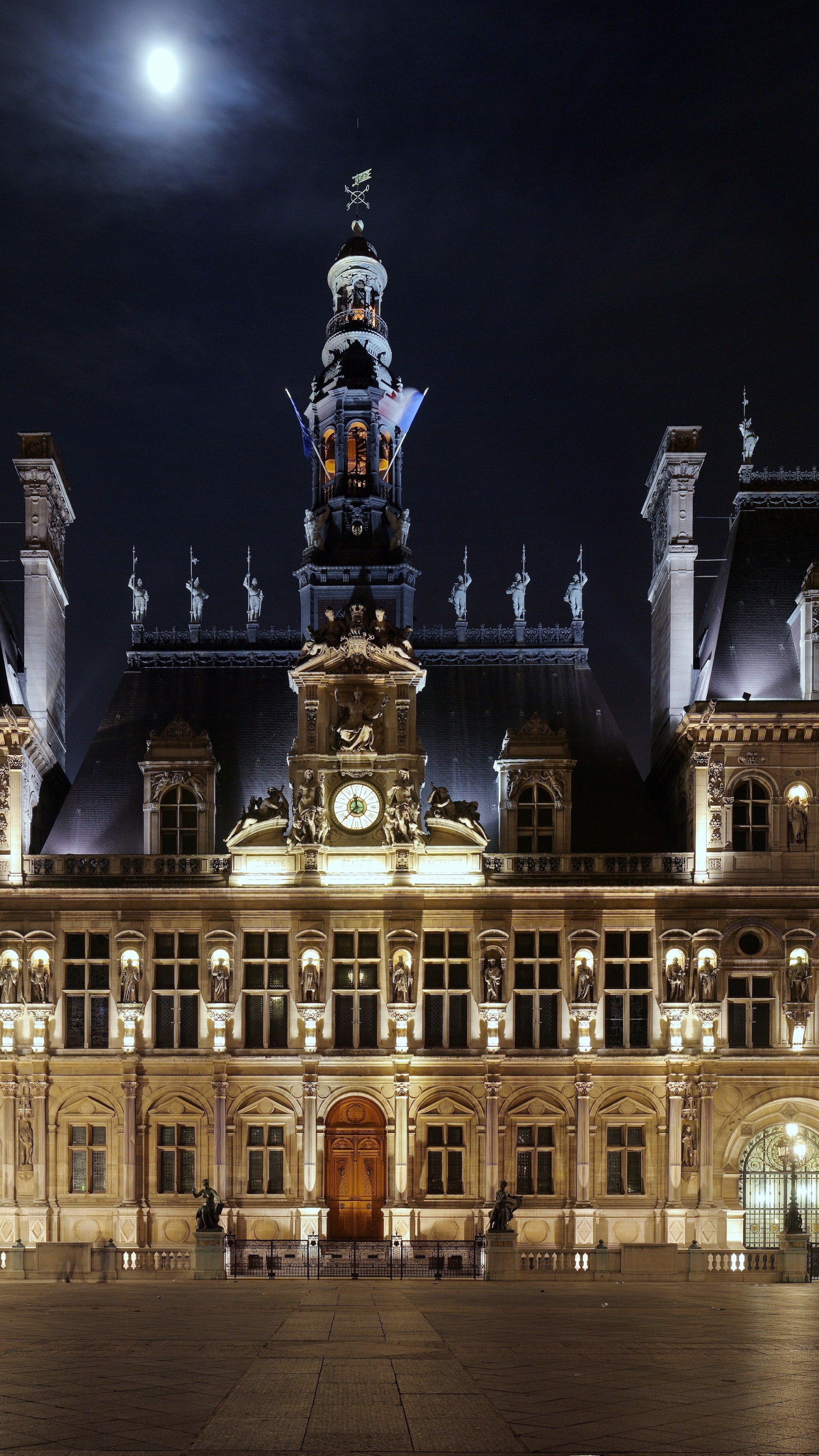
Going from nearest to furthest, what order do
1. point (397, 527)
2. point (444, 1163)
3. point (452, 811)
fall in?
1. point (444, 1163)
2. point (452, 811)
3. point (397, 527)

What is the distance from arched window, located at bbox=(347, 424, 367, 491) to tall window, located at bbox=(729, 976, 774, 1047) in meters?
24.5

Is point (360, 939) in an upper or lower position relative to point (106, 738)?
lower

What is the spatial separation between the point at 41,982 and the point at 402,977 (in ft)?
39.6

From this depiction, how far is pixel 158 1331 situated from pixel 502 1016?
1048 inches

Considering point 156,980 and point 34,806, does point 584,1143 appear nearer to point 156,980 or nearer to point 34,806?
point 156,980

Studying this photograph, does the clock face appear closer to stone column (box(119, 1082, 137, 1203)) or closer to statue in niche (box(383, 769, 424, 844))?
statue in niche (box(383, 769, 424, 844))

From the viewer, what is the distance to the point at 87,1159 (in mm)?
52594

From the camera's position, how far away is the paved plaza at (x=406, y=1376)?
55.7 ft

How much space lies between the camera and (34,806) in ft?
186


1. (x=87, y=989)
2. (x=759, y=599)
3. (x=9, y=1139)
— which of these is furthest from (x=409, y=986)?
(x=759, y=599)

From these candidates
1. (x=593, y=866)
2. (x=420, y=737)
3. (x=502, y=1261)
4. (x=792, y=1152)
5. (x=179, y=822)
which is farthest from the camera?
(x=420, y=737)

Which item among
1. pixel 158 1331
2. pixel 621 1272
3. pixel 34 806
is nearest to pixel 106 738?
pixel 34 806

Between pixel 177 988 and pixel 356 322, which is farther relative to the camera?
pixel 356 322

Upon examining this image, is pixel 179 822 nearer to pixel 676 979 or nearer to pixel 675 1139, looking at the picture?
pixel 676 979
